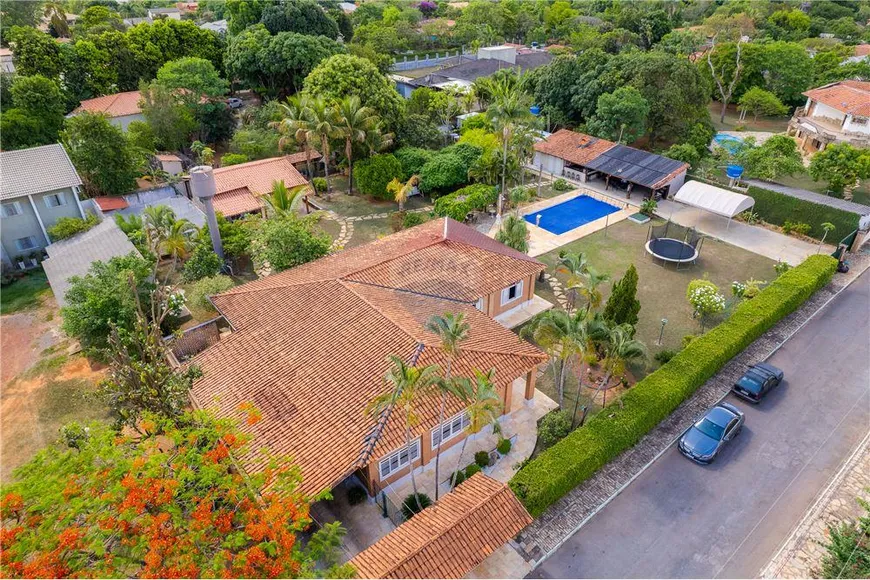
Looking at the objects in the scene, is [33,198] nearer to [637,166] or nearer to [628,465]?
[628,465]

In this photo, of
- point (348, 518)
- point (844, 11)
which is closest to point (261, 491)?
point (348, 518)

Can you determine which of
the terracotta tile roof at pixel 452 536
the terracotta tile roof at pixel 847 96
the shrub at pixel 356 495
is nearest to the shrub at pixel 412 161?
the shrub at pixel 356 495

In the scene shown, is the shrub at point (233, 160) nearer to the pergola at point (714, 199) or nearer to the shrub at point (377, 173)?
the shrub at point (377, 173)

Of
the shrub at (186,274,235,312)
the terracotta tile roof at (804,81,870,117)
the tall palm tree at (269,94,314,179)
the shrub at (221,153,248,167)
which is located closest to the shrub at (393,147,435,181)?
the tall palm tree at (269,94,314,179)

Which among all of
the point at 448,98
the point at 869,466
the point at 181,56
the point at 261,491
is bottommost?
the point at 869,466

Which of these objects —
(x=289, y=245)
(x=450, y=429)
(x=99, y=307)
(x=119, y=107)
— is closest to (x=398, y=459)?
(x=450, y=429)

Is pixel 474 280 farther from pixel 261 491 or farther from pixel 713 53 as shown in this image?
pixel 713 53
